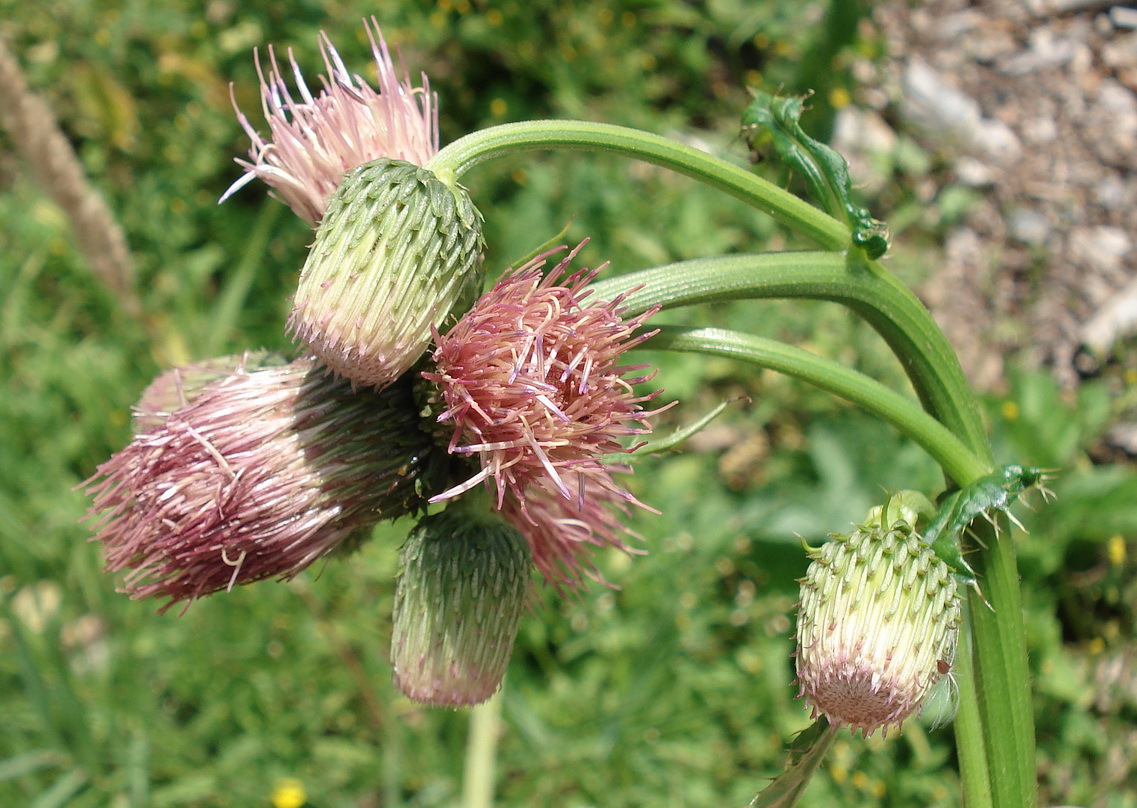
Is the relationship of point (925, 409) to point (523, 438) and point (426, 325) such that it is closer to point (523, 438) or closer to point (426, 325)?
point (523, 438)

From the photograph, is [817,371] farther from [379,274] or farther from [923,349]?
[379,274]

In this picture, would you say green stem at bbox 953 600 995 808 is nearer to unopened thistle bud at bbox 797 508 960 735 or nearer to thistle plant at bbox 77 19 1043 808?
thistle plant at bbox 77 19 1043 808

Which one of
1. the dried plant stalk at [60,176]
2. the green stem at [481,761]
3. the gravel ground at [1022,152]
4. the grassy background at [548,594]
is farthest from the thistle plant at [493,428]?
the gravel ground at [1022,152]

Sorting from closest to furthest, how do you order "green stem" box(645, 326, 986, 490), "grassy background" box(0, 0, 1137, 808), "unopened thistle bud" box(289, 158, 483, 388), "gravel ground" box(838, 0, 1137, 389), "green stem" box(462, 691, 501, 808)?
"unopened thistle bud" box(289, 158, 483, 388)
"green stem" box(645, 326, 986, 490)
"green stem" box(462, 691, 501, 808)
"grassy background" box(0, 0, 1137, 808)
"gravel ground" box(838, 0, 1137, 389)

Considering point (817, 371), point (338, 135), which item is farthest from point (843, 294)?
point (338, 135)

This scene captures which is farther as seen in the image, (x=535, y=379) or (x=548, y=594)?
(x=548, y=594)

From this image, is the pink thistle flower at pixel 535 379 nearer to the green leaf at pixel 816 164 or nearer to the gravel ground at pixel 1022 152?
the green leaf at pixel 816 164

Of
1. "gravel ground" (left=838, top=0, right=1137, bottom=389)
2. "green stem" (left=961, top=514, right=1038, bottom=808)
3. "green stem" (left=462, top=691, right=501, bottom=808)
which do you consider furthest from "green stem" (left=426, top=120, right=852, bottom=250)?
"gravel ground" (left=838, top=0, right=1137, bottom=389)
